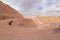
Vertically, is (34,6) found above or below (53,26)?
above

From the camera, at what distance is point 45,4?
7.28ft

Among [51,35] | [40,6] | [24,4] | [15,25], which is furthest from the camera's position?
[24,4]

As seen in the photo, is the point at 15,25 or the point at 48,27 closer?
the point at 48,27

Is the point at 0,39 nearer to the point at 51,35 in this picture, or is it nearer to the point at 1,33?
the point at 1,33

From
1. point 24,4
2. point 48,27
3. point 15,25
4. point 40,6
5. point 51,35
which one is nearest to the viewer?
point 51,35

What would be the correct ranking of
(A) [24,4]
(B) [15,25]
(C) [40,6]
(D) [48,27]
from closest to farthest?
(D) [48,27]
(B) [15,25]
(C) [40,6]
(A) [24,4]

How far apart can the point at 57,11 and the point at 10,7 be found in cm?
75

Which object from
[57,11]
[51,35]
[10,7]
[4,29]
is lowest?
[51,35]

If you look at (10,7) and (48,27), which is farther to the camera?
(10,7)

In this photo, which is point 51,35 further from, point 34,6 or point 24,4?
point 24,4

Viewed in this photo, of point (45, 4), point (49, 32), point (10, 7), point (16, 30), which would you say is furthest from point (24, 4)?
point (49, 32)

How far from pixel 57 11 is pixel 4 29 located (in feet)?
3.20

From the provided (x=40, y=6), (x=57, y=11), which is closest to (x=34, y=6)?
(x=40, y=6)

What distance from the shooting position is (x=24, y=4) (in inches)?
95.8
